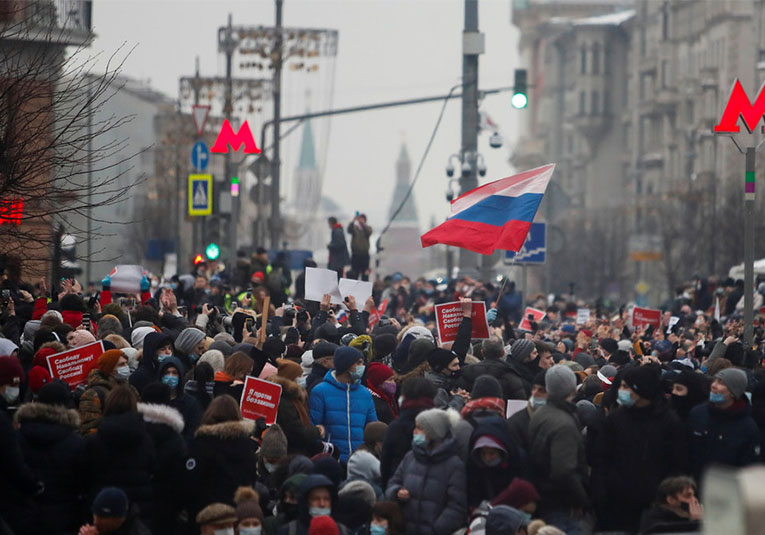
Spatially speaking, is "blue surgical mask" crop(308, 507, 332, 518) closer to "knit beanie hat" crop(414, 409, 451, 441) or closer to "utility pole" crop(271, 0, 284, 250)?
"knit beanie hat" crop(414, 409, 451, 441)

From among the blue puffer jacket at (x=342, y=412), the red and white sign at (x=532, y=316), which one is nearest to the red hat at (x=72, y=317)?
the blue puffer jacket at (x=342, y=412)

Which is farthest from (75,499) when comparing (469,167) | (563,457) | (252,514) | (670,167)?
(670,167)

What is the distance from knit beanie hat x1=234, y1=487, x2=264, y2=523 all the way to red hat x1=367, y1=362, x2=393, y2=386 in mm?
2848

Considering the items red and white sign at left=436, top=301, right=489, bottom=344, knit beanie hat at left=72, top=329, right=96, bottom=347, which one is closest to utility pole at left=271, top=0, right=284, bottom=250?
red and white sign at left=436, top=301, right=489, bottom=344

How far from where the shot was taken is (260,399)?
11.4 meters

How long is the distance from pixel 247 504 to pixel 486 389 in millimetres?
1786

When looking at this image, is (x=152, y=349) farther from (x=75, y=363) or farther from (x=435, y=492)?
(x=435, y=492)

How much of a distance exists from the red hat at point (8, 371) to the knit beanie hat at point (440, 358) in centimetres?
323

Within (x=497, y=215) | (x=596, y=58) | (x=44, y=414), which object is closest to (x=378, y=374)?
(x=44, y=414)

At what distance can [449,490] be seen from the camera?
32.0 ft

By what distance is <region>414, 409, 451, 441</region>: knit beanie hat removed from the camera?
9.80 meters

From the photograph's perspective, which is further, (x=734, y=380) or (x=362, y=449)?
(x=362, y=449)

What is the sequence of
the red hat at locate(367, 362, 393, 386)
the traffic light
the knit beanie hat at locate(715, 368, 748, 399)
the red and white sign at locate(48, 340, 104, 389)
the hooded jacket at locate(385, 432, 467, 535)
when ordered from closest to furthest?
the hooded jacket at locate(385, 432, 467, 535), the knit beanie hat at locate(715, 368, 748, 399), the red and white sign at locate(48, 340, 104, 389), the red hat at locate(367, 362, 393, 386), the traffic light

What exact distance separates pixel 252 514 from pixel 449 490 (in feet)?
3.96
